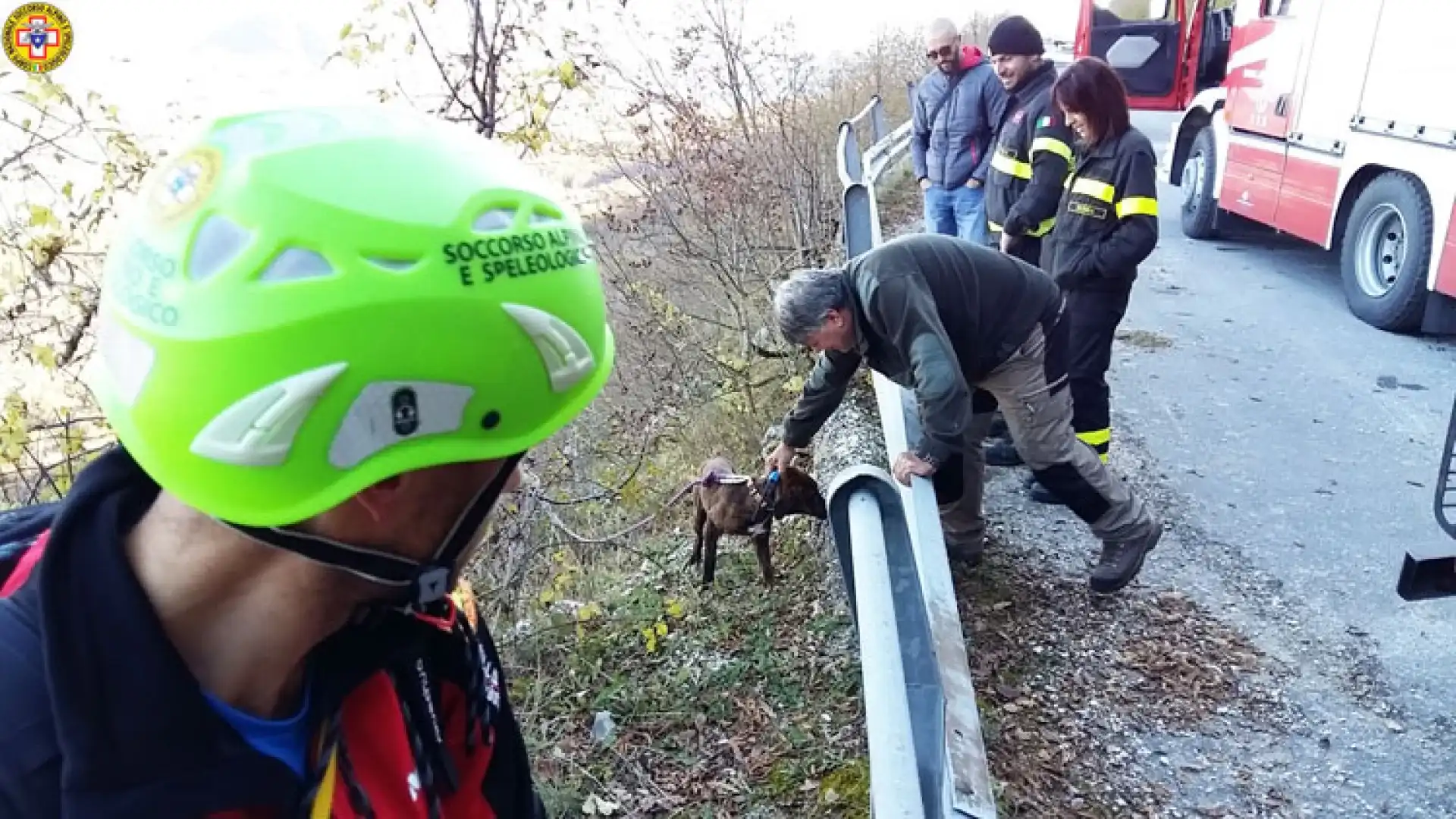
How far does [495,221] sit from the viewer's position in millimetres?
1227

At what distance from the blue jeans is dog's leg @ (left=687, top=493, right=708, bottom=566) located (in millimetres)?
3070

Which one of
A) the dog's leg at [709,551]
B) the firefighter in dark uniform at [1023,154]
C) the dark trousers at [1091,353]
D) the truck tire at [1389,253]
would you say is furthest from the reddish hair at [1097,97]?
the truck tire at [1389,253]

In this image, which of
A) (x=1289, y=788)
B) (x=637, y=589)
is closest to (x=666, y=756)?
(x=637, y=589)

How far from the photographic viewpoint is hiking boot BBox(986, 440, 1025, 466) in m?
5.25

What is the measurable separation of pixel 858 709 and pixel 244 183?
2.59m

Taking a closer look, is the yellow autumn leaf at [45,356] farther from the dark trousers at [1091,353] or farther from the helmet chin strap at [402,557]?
the dark trousers at [1091,353]

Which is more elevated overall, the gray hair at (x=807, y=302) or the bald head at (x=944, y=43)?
the bald head at (x=944, y=43)

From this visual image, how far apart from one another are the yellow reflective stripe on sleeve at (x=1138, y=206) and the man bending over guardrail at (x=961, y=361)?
609 millimetres

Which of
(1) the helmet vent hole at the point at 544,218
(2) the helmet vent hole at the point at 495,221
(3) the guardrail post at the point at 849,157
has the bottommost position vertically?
(3) the guardrail post at the point at 849,157

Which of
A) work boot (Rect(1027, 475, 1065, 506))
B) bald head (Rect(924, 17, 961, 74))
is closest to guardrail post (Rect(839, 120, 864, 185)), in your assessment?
bald head (Rect(924, 17, 961, 74))

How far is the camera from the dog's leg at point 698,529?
4164 millimetres

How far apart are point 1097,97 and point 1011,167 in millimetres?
1142

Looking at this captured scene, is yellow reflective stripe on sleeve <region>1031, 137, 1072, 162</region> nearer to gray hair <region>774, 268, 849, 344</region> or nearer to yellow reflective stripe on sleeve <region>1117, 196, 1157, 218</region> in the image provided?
yellow reflective stripe on sleeve <region>1117, 196, 1157, 218</region>

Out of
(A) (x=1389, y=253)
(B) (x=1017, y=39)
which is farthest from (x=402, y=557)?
(A) (x=1389, y=253)
